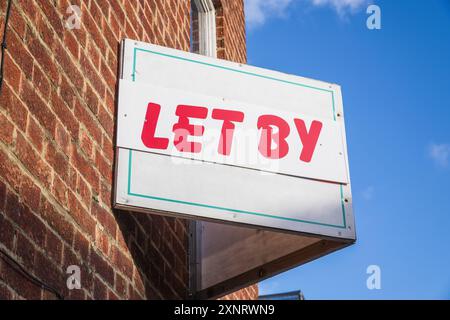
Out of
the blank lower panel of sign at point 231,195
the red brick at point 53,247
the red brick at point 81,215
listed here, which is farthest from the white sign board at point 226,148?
the red brick at point 53,247

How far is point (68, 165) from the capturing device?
2.96 meters

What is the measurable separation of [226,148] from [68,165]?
86 centimetres

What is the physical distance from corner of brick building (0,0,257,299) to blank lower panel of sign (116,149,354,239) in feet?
0.43

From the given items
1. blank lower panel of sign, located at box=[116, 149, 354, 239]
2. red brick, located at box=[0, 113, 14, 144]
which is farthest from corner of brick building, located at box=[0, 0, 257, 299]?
blank lower panel of sign, located at box=[116, 149, 354, 239]

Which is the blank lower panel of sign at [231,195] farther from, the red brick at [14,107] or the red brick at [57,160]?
the red brick at [14,107]

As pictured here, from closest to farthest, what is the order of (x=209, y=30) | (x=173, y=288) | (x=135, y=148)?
(x=135, y=148)
(x=173, y=288)
(x=209, y=30)

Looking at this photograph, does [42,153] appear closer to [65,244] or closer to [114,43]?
[65,244]

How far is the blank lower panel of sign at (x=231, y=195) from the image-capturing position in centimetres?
337

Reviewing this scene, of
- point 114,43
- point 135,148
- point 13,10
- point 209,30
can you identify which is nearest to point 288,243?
point 135,148

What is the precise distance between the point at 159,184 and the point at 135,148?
193 mm

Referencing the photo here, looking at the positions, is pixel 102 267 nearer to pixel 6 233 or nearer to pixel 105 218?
pixel 105 218

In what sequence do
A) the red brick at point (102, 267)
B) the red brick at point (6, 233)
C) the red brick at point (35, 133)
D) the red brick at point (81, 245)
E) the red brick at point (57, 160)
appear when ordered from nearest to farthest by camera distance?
the red brick at point (6, 233) < the red brick at point (35, 133) < the red brick at point (57, 160) < the red brick at point (81, 245) < the red brick at point (102, 267)

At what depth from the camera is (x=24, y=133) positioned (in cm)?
264

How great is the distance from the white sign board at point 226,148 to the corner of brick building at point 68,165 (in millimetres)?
134
